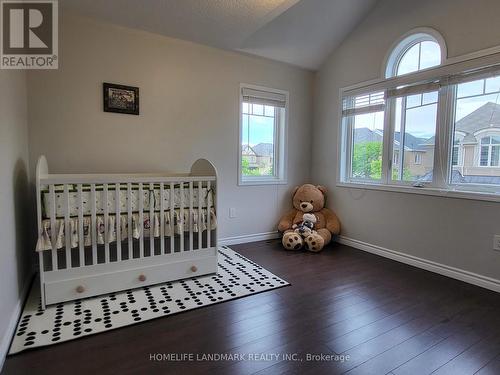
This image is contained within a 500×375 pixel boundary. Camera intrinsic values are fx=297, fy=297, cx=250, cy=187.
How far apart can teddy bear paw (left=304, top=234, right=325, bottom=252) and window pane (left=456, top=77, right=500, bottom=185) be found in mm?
1367

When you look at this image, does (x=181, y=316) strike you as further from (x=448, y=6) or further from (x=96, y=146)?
(x=448, y=6)

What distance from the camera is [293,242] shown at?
3.28 m

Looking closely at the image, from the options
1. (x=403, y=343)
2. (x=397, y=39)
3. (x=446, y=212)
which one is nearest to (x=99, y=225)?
(x=403, y=343)

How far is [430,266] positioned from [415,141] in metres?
1.18

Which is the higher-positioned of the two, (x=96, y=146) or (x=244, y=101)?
(x=244, y=101)

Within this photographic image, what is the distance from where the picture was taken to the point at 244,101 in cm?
341

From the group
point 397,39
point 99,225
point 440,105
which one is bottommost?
point 99,225

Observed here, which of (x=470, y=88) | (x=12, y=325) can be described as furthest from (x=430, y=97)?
(x=12, y=325)

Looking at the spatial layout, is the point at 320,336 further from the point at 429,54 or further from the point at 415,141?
the point at 429,54

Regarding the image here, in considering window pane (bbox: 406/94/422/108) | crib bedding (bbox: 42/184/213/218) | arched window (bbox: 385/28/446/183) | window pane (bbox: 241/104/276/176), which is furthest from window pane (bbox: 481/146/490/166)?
crib bedding (bbox: 42/184/213/218)

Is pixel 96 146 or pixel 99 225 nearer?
pixel 99 225

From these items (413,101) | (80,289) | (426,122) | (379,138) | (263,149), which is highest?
(413,101)

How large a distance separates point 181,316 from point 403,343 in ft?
4.25

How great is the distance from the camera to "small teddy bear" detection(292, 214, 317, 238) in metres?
3.38
